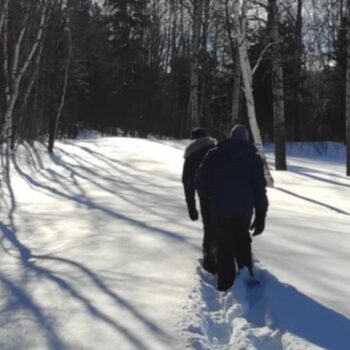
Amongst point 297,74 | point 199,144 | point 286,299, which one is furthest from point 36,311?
point 297,74

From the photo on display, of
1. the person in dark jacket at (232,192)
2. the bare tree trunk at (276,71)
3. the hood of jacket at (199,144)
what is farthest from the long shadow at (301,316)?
the bare tree trunk at (276,71)

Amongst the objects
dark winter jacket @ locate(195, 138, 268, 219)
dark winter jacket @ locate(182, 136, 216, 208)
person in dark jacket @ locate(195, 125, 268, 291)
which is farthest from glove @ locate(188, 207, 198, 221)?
dark winter jacket @ locate(195, 138, 268, 219)

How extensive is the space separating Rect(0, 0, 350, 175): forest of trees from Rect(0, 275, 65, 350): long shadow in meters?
11.2

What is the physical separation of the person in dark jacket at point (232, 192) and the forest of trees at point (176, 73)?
10570mm

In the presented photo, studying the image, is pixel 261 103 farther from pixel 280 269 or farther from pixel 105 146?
pixel 280 269

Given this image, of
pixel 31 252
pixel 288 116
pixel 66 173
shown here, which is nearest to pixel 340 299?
pixel 31 252

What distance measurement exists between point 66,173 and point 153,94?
35.6m

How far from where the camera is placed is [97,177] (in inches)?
695

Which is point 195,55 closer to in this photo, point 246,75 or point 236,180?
point 246,75

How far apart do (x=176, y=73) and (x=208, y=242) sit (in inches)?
1918

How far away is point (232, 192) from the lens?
6273 mm

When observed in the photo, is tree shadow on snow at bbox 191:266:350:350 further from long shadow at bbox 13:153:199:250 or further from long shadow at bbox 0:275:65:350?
long shadow at bbox 13:153:199:250

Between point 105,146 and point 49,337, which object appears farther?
point 105,146

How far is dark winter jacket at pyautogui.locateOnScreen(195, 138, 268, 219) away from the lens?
6254mm
